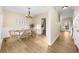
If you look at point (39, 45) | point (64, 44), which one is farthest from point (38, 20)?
point (64, 44)

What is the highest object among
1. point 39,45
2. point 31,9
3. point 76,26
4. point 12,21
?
point 31,9

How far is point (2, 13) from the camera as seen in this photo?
75.3 inches

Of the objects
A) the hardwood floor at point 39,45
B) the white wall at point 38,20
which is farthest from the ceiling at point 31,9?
the hardwood floor at point 39,45

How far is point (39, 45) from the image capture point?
79.6 inches

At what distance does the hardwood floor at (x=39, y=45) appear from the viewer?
1953mm

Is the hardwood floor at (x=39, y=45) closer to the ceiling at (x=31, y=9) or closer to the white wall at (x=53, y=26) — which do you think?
the white wall at (x=53, y=26)

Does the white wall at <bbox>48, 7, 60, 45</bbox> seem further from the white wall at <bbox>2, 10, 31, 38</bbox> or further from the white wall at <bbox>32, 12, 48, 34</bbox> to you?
the white wall at <bbox>2, 10, 31, 38</bbox>

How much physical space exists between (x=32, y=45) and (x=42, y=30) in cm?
34

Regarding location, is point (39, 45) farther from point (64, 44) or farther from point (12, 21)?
point (12, 21)

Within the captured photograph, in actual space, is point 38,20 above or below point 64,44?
above

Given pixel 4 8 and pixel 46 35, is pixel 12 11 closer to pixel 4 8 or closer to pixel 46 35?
pixel 4 8

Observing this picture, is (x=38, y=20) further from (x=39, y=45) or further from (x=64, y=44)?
(x=64, y=44)

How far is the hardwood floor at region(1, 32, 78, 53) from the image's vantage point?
6.41ft
